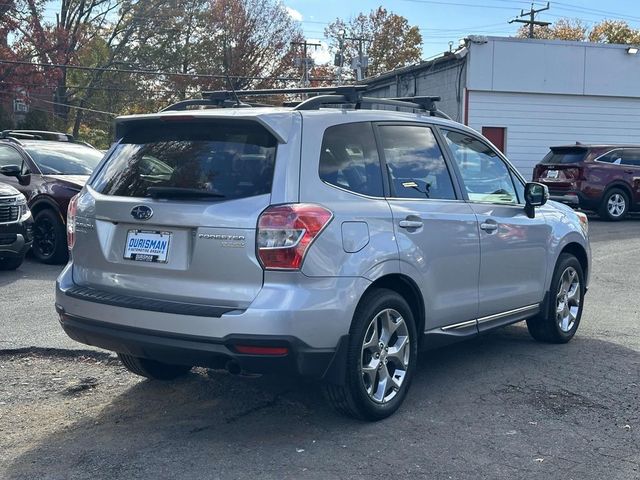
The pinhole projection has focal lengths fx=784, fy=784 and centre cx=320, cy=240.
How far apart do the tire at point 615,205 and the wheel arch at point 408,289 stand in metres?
13.9

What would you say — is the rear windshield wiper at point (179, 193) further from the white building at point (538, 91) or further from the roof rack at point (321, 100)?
the white building at point (538, 91)

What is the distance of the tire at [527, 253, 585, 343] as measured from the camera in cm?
648

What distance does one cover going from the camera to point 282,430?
4559mm

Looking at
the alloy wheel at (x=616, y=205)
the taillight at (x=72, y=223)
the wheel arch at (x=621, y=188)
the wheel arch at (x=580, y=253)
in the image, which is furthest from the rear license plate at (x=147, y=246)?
the alloy wheel at (x=616, y=205)

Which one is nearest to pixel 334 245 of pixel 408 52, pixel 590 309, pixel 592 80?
pixel 590 309

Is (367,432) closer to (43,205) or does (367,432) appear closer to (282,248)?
(282,248)

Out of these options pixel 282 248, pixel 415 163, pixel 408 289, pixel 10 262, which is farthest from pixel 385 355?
pixel 10 262

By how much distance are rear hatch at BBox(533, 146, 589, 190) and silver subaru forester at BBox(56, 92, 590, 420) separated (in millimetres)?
12944

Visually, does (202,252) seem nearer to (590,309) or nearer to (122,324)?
(122,324)

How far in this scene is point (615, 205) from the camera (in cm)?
1788

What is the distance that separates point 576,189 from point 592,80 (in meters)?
9.05

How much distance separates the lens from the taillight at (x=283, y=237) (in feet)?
13.3

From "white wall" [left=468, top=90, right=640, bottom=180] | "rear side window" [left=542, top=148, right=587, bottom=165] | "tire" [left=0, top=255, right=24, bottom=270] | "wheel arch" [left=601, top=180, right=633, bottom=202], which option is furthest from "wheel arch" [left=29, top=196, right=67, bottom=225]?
"white wall" [left=468, top=90, right=640, bottom=180]

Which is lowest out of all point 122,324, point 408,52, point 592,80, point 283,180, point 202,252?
point 122,324
